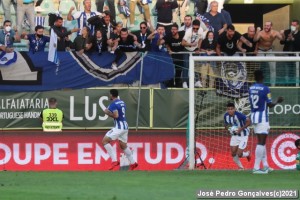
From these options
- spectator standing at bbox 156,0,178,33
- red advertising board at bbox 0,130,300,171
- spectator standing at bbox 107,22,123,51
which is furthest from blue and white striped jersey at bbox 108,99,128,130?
spectator standing at bbox 156,0,178,33

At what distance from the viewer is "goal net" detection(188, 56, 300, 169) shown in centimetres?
2356

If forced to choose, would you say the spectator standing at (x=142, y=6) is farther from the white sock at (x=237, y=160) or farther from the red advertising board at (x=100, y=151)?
the white sock at (x=237, y=160)

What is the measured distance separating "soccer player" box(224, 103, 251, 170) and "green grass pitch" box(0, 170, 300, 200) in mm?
3583

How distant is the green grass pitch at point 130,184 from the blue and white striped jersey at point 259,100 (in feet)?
3.74

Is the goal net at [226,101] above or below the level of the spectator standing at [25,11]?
below

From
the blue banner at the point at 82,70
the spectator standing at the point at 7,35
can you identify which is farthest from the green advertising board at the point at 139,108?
the spectator standing at the point at 7,35

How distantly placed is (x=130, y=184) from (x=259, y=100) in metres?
4.40

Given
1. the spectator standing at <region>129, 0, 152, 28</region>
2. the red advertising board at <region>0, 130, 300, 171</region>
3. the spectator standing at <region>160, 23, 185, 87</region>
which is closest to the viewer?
the red advertising board at <region>0, 130, 300, 171</region>

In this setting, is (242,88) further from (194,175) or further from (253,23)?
(253,23)

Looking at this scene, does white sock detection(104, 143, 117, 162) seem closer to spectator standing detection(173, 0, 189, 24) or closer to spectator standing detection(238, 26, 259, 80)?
spectator standing detection(238, 26, 259, 80)

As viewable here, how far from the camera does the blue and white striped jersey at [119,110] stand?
2231cm

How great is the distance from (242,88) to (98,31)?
12.9 ft

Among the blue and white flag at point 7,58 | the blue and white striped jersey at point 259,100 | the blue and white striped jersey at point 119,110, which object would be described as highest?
the blue and white flag at point 7,58

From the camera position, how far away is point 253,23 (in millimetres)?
32469
